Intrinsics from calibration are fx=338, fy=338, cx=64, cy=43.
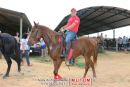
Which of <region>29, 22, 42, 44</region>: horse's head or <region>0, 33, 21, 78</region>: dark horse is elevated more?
<region>29, 22, 42, 44</region>: horse's head

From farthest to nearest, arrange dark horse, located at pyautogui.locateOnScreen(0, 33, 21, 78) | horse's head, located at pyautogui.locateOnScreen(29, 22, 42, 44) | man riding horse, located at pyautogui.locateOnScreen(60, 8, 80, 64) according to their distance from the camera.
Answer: dark horse, located at pyautogui.locateOnScreen(0, 33, 21, 78), man riding horse, located at pyautogui.locateOnScreen(60, 8, 80, 64), horse's head, located at pyautogui.locateOnScreen(29, 22, 42, 44)

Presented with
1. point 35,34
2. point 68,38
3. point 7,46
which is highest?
point 35,34

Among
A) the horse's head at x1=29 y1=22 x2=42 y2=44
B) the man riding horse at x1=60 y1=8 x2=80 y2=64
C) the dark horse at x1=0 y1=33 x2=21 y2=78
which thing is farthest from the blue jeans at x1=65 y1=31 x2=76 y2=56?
the dark horse at x1=0 y1=33 x2=21 y2=78

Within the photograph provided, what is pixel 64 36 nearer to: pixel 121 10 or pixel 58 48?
pixel 58 48

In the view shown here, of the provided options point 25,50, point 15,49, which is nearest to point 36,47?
point 25,50

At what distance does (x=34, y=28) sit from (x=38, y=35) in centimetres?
26

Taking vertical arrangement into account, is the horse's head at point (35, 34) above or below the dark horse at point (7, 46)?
above

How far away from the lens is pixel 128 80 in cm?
→ 1159

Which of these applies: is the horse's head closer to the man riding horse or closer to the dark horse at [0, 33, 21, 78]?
the man riding horse

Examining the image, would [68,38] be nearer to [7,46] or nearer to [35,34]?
[35,34]

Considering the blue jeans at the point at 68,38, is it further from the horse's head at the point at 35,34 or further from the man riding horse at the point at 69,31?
the horse's head at the point at 35,34

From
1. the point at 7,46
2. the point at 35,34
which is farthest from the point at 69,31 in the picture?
the point at 7,46

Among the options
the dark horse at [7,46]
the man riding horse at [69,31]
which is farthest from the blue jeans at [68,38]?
the dark horse at [7,46]

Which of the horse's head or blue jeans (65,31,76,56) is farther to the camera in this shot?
blue jeans (65,31,76,56)
